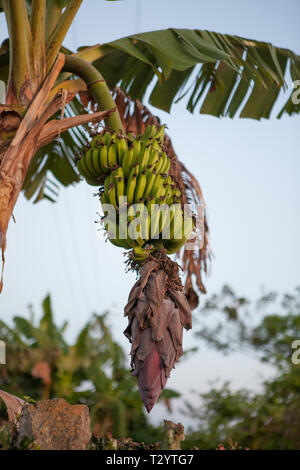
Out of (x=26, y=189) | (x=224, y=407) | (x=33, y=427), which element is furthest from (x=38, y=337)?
(x=33, y=427)

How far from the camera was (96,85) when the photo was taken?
2129 mm

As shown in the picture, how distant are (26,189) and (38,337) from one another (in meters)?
3.91

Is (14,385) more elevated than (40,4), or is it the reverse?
(40,4)

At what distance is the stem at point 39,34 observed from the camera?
211 centimetres

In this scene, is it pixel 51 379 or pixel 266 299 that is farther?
pixel 266 299

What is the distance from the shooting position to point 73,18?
2.26m

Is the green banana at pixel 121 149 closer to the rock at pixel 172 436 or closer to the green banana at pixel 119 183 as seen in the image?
the green banana at pixel 119 183

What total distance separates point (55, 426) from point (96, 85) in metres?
1.50

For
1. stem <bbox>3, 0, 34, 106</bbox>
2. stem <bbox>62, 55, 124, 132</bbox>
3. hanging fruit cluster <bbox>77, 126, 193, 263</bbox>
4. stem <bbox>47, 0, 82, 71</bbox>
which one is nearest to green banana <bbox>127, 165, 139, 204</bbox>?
hanging fruit cluster <bbox>77, 126, 193, 263</bbox>

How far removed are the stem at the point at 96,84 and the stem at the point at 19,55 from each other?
0.22m

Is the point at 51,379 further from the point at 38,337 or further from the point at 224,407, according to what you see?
the point at 224,407

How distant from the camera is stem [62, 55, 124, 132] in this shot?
1.97m

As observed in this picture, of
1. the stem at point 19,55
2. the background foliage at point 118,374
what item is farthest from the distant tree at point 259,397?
the stem at point 19,55

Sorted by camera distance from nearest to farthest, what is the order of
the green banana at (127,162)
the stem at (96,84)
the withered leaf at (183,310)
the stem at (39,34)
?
the withered leaf at (183,310) → the green banana at (127,162) → the stem at (96,84) → the stem at (39,34)
